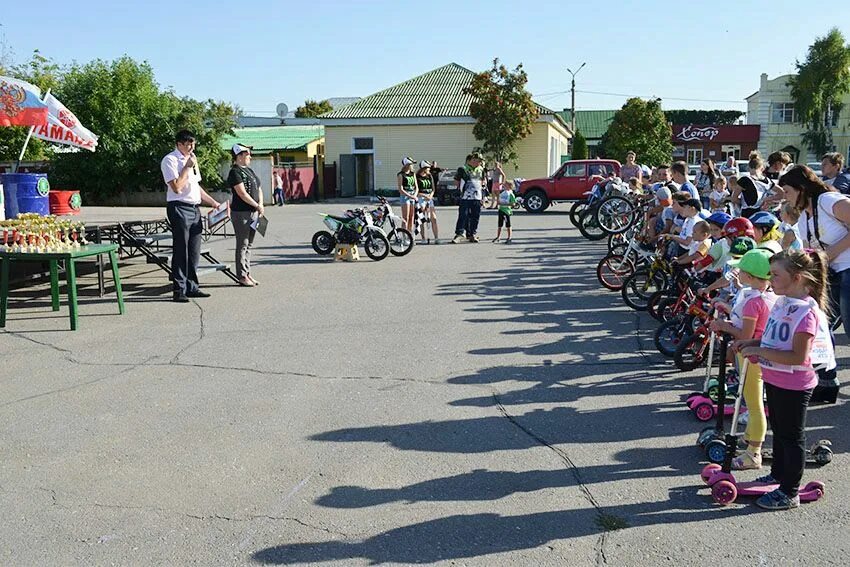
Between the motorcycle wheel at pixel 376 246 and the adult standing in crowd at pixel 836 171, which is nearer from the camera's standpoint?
the adult standing in crowd at pixel 836 171

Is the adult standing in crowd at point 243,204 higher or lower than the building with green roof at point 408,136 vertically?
lower

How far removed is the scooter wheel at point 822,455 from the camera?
4.69m

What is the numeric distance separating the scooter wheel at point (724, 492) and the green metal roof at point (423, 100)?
117ft

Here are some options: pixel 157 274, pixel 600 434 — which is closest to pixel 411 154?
pixel 157 274

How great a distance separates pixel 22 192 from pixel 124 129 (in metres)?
25.7

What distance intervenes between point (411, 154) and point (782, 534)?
3678cm

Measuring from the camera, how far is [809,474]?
4590 millimetres

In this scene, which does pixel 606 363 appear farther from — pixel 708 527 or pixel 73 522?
pixel 73 522

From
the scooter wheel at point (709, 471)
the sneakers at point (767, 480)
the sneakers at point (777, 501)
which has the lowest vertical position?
the sneakers at point (777, 501)

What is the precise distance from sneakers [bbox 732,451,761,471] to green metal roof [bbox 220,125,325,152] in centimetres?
3853

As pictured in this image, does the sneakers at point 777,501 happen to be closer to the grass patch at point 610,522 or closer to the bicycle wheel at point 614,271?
the grass patch at point 610,522

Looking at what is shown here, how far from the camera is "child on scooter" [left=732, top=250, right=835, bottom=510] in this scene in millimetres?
4000

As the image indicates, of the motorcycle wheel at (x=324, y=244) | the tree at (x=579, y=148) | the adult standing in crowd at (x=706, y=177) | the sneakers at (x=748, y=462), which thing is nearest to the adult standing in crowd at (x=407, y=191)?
the motorcycle wheel at (x=324, y=244)

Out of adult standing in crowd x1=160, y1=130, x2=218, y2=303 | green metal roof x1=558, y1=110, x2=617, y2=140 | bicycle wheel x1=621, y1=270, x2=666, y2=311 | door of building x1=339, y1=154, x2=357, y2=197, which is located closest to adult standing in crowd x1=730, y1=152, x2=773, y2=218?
bicycle wheel x1=621, y1=270, x2=666, y2=311
